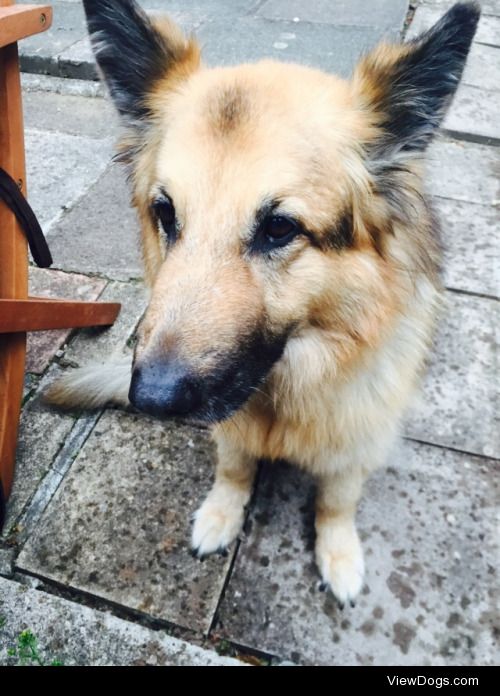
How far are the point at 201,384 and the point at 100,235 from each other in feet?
8.57

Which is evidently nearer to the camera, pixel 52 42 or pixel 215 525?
pixel 215 525

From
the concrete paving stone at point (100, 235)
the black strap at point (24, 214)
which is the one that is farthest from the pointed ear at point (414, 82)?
the concrete paving stone at point (100, 235)

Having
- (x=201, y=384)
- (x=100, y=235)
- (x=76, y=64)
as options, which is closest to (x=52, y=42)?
(x=76, y=64)

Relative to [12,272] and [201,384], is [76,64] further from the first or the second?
[201,384]

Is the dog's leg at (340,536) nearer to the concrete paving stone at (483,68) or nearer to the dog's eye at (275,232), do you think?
the dog's eye at (275,232)

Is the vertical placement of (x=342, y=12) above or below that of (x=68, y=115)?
above

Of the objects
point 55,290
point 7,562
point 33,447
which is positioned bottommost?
point 7,562

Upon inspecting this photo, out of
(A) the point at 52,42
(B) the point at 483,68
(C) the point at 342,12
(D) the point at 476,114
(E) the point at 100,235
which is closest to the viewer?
(E) the point at 100,235

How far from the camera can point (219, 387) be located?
158cm

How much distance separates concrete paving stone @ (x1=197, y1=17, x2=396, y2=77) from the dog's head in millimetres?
3845

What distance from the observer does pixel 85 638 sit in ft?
6.63

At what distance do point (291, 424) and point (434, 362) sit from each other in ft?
4.17

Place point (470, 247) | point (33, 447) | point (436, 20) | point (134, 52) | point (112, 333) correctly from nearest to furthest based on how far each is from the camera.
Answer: point (134, 52) → point (33, 447) → point (112, 333) → point (470, 247) → point (436, 20)

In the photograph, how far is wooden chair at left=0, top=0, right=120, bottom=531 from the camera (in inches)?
84.5
